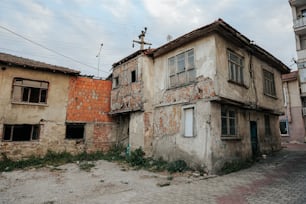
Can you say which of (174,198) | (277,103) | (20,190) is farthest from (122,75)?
(277,103)

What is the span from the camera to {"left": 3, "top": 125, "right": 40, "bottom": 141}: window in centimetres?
1130

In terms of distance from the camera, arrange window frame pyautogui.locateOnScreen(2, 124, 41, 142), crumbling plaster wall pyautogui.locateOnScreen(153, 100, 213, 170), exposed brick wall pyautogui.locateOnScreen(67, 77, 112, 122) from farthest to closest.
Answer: exposed brick wall pyautogui.locateOnScreen(67, 77, 112, 122) → window frame pyautogui.locateOnScreen(2, 124, 41, 142) → crumbling plaster wall pyautogui.locateOnScreen(153, 100, 213, 170)

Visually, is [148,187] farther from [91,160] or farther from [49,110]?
[49,110]

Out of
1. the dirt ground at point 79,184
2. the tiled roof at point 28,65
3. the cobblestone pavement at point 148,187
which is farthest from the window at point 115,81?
the cobblestone pavement at point 148,187

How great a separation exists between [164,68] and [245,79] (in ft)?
14.9

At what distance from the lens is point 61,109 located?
42.4 ft

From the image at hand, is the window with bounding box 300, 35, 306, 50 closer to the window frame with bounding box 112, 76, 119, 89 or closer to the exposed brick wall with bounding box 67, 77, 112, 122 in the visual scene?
the window frame with bounding box 112, 76, 119, 89

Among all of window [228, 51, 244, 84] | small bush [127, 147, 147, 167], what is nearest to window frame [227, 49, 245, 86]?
window [228, 51, 244, 84]

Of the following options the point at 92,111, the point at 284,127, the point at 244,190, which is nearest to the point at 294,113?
the point at 284,127

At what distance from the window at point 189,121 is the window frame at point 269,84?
19.3 feet

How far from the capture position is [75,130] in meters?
13.5

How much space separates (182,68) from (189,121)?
288cm

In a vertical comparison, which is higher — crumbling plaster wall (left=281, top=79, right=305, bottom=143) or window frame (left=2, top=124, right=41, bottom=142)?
crumbling plaster wall (left=281, top=79, right=305, bottom=143)

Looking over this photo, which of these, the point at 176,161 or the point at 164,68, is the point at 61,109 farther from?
the point at 176,161
